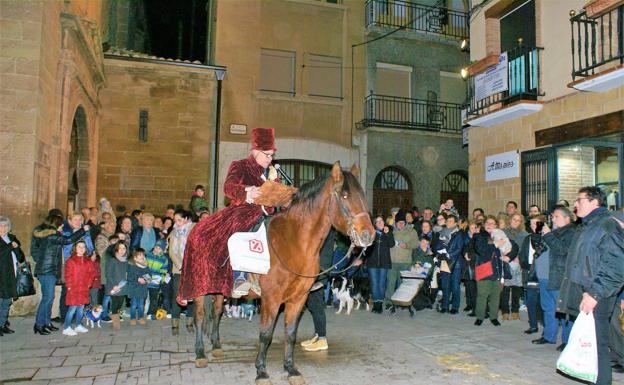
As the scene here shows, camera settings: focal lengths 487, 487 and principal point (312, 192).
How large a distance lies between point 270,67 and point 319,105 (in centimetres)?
206

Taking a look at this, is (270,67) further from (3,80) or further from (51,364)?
(51,364)

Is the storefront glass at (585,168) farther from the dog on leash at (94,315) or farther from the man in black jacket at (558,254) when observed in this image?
the dog on leash at (94,315)

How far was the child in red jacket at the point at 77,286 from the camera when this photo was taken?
289 inches

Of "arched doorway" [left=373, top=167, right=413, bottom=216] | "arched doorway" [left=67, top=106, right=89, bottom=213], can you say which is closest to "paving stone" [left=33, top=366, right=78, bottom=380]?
"arched doorway" [left=67, top=106, right=89, bottom=213]

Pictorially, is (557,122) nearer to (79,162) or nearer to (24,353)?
(24,353)

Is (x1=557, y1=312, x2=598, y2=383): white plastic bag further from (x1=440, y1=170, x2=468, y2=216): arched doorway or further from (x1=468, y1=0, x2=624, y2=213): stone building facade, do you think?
(x1=440, y1=170, x2=468, y2=216): arched doorway

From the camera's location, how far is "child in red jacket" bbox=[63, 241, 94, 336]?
735 centimetres

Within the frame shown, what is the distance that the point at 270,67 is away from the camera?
16.2 m

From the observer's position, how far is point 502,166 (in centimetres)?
1156

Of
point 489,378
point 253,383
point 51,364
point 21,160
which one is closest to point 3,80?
point 21,160

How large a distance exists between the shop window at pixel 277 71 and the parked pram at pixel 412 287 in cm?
876

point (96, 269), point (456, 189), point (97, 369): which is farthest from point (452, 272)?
point (456, 189)

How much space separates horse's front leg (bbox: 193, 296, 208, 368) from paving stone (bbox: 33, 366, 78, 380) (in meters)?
1.30

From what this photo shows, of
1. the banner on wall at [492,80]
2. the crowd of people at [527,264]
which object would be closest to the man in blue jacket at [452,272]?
the crowd of people at [527,264]
